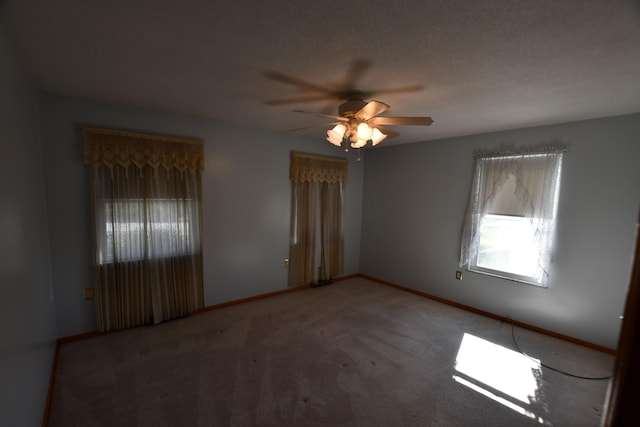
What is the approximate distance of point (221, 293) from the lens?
11.6 ft

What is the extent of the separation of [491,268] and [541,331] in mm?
822

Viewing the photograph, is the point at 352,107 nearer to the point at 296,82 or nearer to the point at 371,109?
the point at 371,109

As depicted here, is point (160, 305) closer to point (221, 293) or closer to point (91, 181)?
point (221, 293)

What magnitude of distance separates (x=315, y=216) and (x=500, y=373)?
2.88 meters

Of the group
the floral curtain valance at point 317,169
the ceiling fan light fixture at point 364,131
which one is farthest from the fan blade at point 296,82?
the floral curtain valance at point 317,169

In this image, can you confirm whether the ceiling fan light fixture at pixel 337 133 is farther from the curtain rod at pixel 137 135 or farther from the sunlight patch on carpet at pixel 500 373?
the sunlight patch on carpet at pixel 500 373

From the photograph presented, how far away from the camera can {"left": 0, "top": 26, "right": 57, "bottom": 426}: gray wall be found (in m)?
1.27

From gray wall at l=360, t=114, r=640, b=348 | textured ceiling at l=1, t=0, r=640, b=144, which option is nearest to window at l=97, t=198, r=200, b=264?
textured ceiling at l=1, t=0, r=640, b=144

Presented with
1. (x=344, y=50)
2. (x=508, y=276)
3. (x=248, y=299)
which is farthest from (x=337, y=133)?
(x=508, y=276)

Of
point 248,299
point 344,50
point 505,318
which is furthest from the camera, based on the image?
point 248,299

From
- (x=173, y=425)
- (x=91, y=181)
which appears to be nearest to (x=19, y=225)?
(x=91, y=181)

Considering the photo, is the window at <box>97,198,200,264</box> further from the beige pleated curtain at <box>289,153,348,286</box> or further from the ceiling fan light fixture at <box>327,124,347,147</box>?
the ceiling fan light fixture at <box>327,124,347,147</box>

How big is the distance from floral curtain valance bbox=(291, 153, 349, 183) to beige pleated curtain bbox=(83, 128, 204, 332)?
1.32 meters

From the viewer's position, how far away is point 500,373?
94.1 inches
